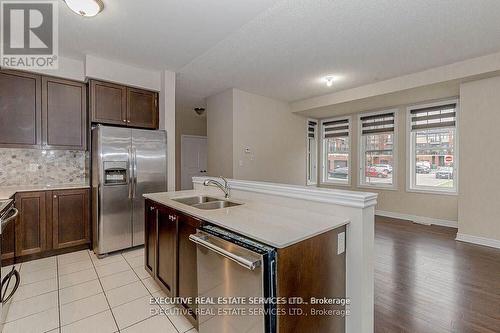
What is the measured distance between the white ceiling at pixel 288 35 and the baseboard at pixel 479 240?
8.87 feet

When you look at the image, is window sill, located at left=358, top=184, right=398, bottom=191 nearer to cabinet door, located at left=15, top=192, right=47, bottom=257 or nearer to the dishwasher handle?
the dishwasher handle

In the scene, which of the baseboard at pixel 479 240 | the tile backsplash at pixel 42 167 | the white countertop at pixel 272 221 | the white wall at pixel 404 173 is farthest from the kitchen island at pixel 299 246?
the white wall at pixel 404 173

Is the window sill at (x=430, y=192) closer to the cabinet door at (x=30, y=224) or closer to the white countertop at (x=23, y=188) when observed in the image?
the white countertop at (x=23, y=188)

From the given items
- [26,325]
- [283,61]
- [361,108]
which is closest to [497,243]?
[361,108]

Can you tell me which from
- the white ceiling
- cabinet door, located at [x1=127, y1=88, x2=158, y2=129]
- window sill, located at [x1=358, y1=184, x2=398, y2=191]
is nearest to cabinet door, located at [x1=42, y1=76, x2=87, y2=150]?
the white ceiling

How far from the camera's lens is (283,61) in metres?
3.55

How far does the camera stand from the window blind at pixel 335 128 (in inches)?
255

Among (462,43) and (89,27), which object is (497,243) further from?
(89,27)

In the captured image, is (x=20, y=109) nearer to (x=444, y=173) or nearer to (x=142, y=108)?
(x=142, y=108)

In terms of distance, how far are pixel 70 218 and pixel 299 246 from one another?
3373 mm

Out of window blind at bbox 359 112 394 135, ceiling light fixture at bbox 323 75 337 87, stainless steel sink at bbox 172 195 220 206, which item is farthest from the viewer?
window blind at bbox 359 112 394 135

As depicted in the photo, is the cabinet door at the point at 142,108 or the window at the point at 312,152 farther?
the window at the point at 312,152

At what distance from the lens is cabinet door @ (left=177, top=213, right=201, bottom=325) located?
175 centimetres

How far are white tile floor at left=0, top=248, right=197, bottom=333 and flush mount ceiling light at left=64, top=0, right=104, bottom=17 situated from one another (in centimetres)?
267
